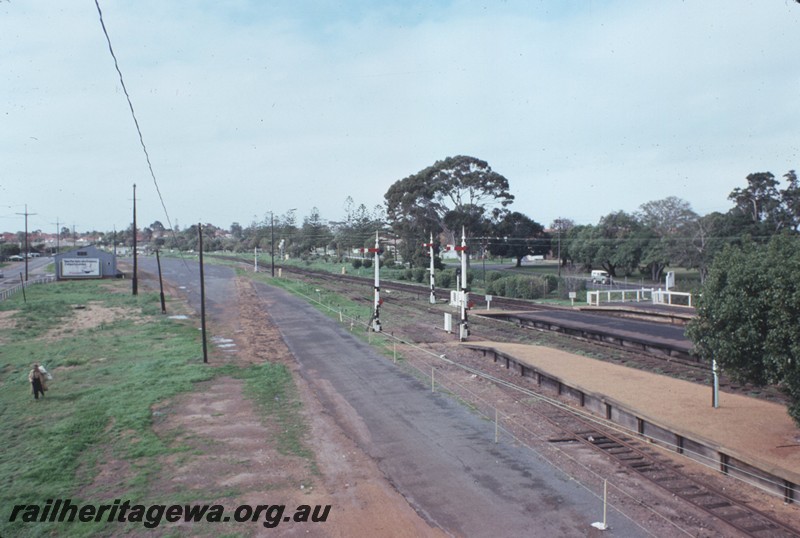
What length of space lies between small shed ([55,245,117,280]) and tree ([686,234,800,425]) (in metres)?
65.1

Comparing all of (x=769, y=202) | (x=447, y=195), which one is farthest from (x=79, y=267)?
(x=769, y=202)

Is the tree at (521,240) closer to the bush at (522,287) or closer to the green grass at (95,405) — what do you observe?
the bush at (522,287)

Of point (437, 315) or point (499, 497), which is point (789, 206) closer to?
point (437, 315)

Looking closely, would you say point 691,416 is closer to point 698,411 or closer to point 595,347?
point 698,411

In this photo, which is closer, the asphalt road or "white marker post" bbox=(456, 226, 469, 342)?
the asphalt road

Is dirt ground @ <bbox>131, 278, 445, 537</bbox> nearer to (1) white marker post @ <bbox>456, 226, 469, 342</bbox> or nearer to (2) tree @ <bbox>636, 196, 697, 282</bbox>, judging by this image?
(1) white marker post @ <bbox>456, 226, 469, 342</bbox>

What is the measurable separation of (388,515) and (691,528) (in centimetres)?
471

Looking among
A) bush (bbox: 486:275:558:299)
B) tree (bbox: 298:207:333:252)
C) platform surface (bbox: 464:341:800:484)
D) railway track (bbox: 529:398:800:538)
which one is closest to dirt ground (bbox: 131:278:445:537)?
railway track (bbox: 529:398:800:538)

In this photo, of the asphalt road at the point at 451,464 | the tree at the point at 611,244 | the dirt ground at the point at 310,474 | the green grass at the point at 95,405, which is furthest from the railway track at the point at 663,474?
the tree at the point at 611,244

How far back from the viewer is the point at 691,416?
14.2 metres

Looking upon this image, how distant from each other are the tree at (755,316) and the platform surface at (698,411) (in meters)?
1.23

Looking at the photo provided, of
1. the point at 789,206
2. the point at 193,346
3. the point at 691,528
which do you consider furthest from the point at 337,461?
the point at 789,206

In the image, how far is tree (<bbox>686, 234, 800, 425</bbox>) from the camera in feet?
35.3

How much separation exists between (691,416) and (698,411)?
59cm
